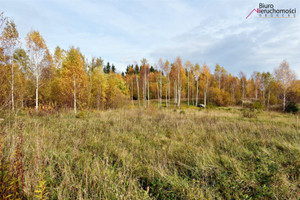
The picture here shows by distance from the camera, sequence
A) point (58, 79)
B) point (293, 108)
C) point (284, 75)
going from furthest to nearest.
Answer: point (284, 75) → point (293, 108) → point (58, 79)

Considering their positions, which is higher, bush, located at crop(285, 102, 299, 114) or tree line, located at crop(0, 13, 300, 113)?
tree line, located at crop(0, 13, 300, 113)

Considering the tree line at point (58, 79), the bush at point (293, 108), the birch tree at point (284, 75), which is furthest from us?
the birch tree at point (284, 75)

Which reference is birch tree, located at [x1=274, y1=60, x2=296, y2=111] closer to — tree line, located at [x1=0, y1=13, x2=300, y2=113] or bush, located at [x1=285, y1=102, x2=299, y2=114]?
tree line, located at [x1=0, y1=13, x2=300, y2=113]

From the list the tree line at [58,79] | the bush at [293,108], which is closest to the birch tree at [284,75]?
the tree line at [58,79]

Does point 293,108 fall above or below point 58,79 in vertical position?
below

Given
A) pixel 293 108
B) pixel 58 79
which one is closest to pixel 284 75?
pixel 293 108

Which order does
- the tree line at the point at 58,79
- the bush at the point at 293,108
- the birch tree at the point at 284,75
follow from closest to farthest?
the tree line at the point at 58,79 < the bush at the point at 293,108 < the birch tree at the point at 284,75

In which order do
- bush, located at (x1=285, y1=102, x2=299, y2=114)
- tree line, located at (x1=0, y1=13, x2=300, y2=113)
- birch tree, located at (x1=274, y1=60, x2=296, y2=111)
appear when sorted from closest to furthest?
1. tree line, located at (x1=0, y1=13, x2=300, y2=113)
2. bush, located at (x1=285, y1=102, x2=299, y2=114)
3. birch tree, located at (x1=274, y1=60, x2=296, y2=111)

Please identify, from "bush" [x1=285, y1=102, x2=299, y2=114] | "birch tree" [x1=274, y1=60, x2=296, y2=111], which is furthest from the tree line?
"bush" [x1=285, y1=102, x2=299, y2=114]

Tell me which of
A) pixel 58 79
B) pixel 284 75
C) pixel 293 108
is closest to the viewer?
pixel 58 79

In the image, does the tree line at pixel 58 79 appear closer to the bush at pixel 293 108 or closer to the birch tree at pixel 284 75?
the birch tree at pixel 284 75

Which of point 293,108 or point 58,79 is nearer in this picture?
point 58,79

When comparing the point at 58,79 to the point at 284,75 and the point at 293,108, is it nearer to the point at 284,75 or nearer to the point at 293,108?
the point at 293,108

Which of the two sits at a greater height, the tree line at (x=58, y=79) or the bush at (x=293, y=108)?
the tree line at (x=58, y=79)
